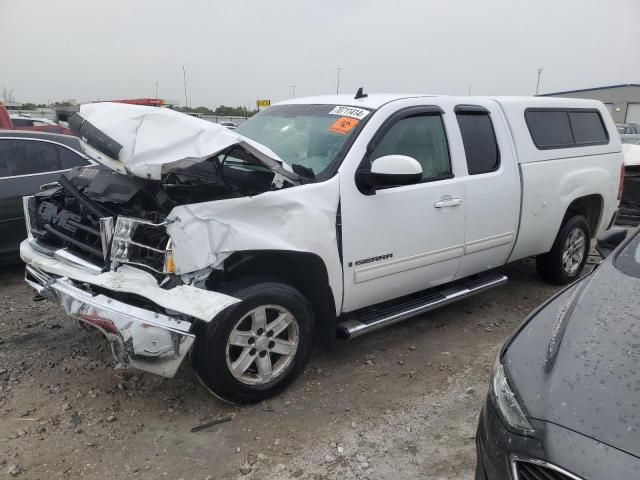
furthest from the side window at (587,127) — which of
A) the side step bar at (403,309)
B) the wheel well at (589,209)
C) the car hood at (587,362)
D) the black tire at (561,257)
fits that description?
the car hood at (587,362)

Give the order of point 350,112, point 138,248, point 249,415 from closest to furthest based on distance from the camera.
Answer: point 138,248 < point 249,415 < point 350,112

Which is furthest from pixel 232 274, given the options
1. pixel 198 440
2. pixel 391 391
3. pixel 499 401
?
pixel 499 401

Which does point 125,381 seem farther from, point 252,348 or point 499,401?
point 499,401

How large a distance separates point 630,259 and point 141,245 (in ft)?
8.41

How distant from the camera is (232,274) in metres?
3.10

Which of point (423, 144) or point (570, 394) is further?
point (423, 144)

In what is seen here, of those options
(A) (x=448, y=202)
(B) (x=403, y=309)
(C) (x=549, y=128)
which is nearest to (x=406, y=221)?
(A) (x=448, y=202)

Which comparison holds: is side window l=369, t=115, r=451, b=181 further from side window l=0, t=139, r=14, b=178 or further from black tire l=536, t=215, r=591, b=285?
side window l=0, t=139, r=14, b=178

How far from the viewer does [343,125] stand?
364 cm

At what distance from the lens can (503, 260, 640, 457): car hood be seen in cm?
169

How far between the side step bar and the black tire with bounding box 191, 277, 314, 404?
332 mm

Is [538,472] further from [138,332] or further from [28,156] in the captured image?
[28,156]

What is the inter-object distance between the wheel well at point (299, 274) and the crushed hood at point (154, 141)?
0.55 metres

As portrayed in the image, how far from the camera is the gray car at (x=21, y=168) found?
16.7 ft
